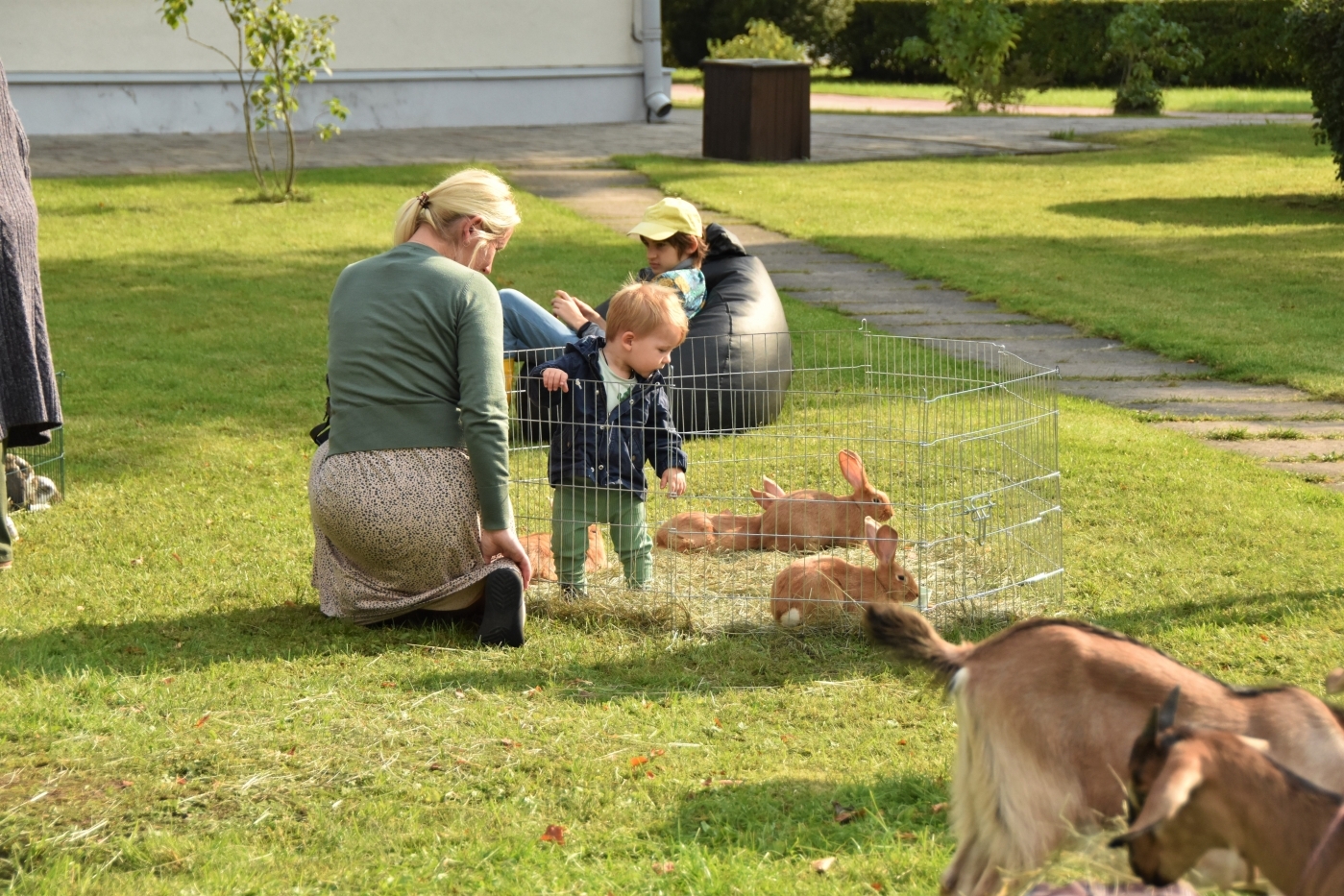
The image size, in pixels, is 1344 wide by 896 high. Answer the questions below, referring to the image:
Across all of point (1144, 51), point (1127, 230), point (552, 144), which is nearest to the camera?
point (1127, 230)

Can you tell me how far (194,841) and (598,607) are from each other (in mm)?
1929

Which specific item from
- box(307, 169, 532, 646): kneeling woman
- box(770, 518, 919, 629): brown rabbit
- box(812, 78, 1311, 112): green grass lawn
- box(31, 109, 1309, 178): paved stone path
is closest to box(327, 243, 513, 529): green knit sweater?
box(307, 169, 532, 646): kneeling woman

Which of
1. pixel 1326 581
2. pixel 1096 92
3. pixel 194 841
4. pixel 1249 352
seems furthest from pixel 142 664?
pixel 1096 92

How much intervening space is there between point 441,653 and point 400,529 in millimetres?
449

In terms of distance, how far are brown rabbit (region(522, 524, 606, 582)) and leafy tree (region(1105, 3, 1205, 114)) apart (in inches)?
977

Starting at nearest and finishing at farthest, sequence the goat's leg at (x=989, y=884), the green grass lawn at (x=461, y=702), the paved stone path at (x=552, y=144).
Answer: the goat's leg at (x=989, y=884), the green grass lawn at (x=461, y=702), the paved stone path at (x=552, y=144)

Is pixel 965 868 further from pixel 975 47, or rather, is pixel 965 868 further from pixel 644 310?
pixel 975 47

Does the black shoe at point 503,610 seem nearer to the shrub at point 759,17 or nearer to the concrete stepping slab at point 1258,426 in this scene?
the concrete stepping slab at point 1258,426

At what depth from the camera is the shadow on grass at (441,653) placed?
14.4 feet

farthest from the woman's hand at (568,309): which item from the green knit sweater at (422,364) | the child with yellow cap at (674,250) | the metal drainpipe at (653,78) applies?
the metal drainpipe at (653,78)

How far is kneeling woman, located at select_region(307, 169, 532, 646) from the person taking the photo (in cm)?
461

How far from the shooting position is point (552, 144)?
69.2 feet

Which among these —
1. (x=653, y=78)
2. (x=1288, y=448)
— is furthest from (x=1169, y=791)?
(x=653, y=78)

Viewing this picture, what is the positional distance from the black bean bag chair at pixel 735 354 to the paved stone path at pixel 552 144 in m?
11.8
